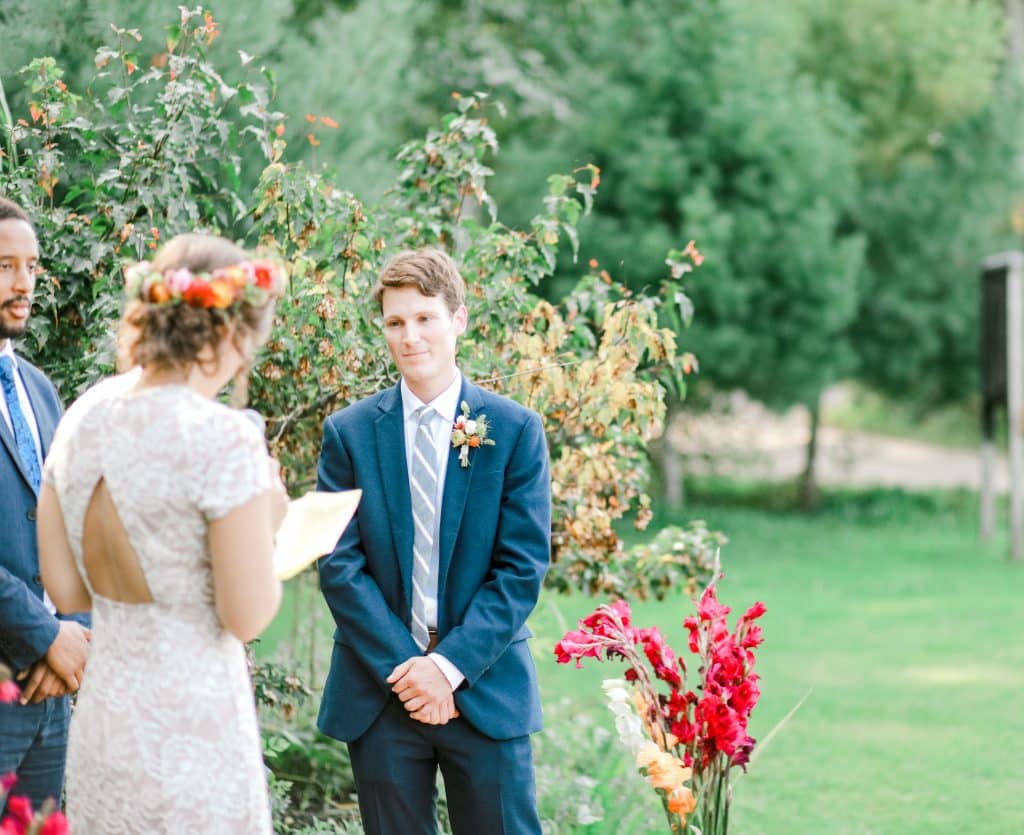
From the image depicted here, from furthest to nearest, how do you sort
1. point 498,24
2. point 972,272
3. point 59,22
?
point 498,24
point 972,272
point 59,22

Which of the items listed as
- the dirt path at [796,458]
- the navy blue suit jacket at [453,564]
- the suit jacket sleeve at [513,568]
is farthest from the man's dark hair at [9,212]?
the dirt path at [796,458]

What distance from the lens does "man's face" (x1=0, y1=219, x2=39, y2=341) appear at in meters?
3.07

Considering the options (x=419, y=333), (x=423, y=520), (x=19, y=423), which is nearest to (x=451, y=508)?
(x=423, y=520)

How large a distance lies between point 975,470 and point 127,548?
19687mm

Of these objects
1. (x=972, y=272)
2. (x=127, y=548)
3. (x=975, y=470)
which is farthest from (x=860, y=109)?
(x=127, y=548)

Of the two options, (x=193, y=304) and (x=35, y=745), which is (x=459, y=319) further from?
(x=35, y=745)

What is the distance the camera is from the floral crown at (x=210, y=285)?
233 centimetres

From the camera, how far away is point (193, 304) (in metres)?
2.35

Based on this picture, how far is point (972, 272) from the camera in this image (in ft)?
50.5

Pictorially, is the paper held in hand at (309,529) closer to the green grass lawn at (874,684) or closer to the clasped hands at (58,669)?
the clasped hands at (58,669)

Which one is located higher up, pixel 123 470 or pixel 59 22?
pixel 59 22

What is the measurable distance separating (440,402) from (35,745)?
123 cm

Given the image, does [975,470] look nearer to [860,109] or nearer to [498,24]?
[860,109]

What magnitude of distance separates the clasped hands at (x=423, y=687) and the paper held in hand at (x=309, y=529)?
0.64 meters
